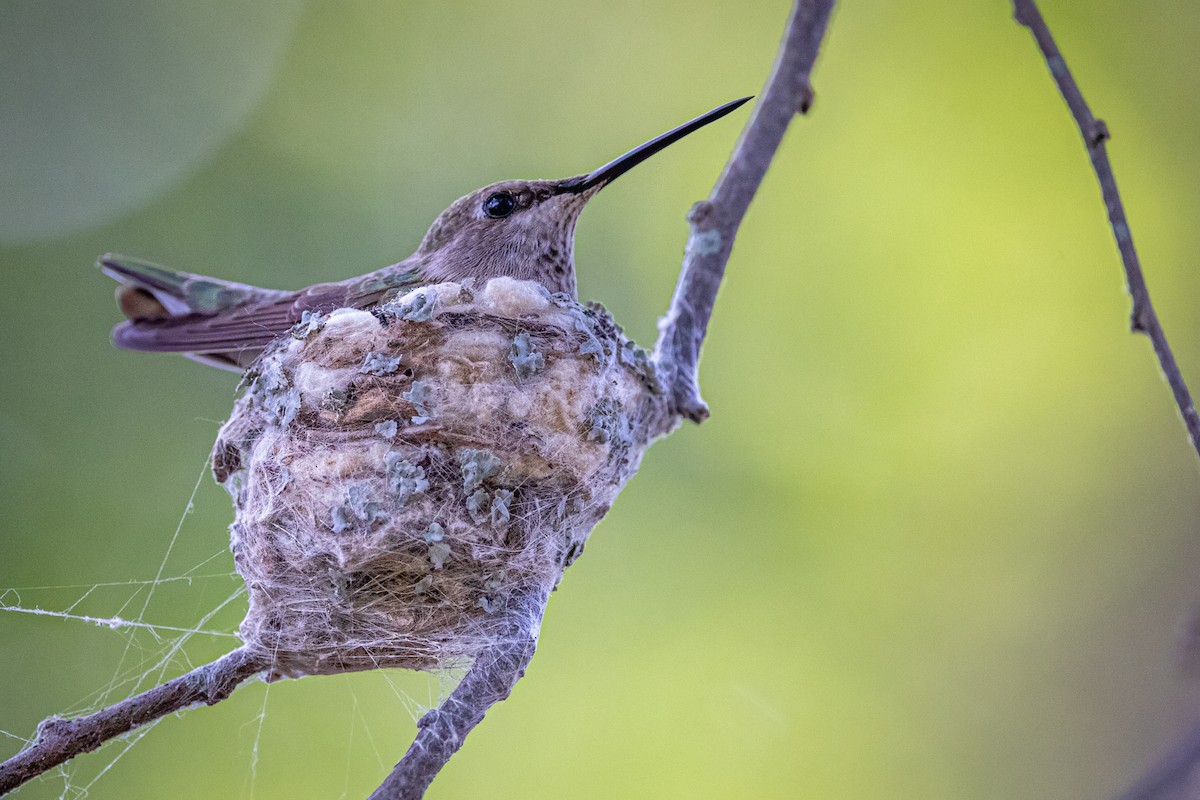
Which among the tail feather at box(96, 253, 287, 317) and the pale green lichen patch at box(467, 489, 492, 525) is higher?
the tail feather at box(96, 253, 287, 317)

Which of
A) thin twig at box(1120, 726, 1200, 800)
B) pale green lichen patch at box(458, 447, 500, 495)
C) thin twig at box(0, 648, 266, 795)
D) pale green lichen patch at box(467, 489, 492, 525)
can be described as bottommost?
thin twig at box(1120, 726, 1200, 800)

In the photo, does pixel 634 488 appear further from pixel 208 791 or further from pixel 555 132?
pixel 208 791

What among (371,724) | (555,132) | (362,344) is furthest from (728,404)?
(362,344)

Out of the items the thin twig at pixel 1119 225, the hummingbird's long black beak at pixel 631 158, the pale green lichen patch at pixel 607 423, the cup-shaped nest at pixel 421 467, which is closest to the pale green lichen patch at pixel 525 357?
the cup-shaped nest at pixel 421 467

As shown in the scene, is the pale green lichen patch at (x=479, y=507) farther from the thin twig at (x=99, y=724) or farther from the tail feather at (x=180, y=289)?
the tail feather at (x=180, y=289)

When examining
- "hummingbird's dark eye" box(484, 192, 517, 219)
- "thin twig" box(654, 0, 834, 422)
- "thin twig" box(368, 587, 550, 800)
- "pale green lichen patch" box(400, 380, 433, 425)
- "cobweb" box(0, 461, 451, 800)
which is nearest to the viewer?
"thin twig" box(368, 587, 550, 800)

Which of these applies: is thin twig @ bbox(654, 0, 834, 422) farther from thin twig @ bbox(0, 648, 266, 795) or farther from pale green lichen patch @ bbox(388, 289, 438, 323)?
thin twig @ bbox(0, 648, 266, 795)

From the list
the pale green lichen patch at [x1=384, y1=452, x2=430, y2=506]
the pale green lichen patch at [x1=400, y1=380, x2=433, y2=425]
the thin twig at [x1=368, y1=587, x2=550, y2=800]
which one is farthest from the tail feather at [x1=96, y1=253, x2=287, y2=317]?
the thin twig at [x1=368, y1=587, x2=550, y2=800]

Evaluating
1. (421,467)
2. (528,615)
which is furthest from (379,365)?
(528,615)
